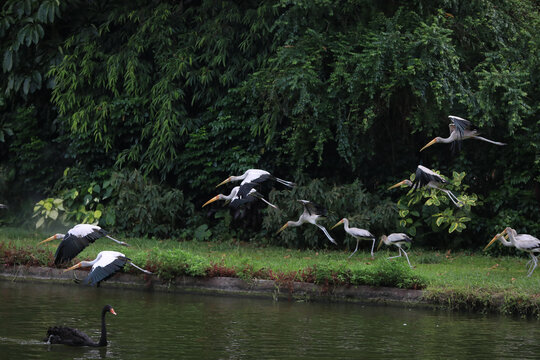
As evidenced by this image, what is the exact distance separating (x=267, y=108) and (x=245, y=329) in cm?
742

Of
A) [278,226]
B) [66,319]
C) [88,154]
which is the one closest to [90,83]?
[88,154]

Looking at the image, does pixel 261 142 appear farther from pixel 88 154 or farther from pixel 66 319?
pixel 66 319

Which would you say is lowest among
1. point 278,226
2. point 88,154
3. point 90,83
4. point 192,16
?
point 278,226

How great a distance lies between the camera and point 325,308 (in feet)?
36.3

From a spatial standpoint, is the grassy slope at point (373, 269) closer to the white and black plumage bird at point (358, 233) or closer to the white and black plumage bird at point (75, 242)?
the white and black plumage bird at point (358, 233)

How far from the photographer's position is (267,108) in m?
16.0

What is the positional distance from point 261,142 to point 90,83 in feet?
13.6

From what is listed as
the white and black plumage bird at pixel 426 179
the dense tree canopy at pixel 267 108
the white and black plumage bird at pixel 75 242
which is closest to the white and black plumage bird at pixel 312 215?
the dense tree canopy at pixel 267 108

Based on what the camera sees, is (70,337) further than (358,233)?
No

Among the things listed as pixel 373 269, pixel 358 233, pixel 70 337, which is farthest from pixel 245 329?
pixel 358 233

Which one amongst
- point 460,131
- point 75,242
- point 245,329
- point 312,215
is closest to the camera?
point 245,329

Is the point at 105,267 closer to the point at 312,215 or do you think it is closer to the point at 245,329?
the point at 245,329

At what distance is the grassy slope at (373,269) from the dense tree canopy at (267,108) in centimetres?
107

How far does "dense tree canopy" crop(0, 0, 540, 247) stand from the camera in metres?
15.1
